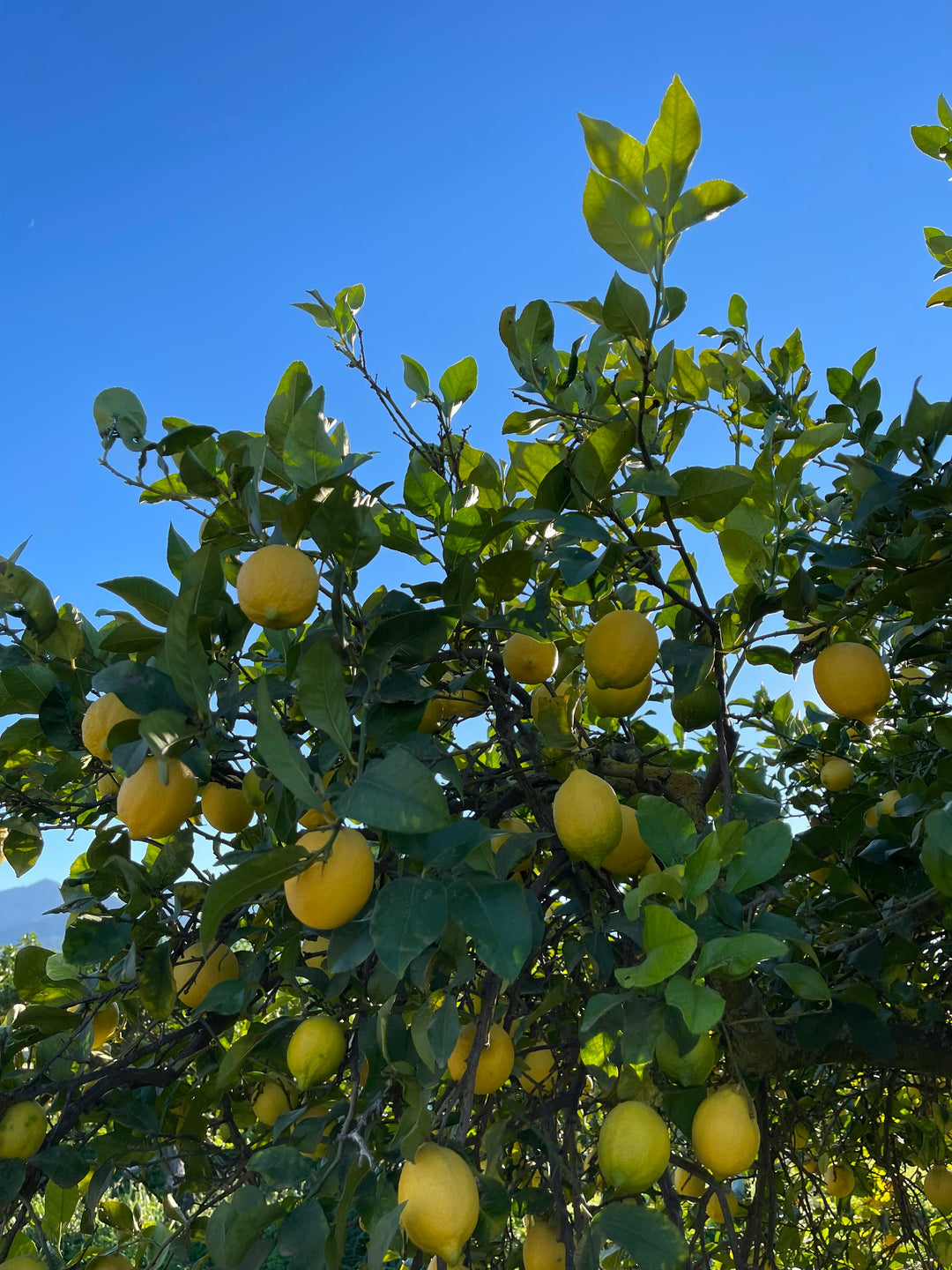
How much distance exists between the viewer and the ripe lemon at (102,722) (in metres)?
1.22

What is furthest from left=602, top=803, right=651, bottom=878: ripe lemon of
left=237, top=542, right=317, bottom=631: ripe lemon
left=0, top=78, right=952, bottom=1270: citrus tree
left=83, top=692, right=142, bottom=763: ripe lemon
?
left=83, top=692, right=142, bottom=763: ripe lemon

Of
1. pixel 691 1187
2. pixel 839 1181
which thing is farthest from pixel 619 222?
pixel 839 1181

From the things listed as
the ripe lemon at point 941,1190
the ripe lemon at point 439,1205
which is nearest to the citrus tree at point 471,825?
the ripe lemon at point 439,1205

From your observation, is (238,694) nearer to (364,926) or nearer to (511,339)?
(364,926)

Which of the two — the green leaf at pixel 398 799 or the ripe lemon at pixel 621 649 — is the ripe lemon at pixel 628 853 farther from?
the green leaf at pixel 398 799

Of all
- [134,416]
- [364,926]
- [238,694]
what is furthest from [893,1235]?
[134,416]

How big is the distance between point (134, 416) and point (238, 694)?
0.44 metres

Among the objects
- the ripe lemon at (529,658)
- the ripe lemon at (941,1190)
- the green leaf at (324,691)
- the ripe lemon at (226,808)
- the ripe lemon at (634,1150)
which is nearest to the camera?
the green leaf at (324,691)

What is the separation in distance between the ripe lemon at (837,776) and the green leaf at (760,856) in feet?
3.58

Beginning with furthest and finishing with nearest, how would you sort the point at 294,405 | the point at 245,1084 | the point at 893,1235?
the point at 893,1235 → the point at 245,1084 → the point at 294,405

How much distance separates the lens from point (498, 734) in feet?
4.70

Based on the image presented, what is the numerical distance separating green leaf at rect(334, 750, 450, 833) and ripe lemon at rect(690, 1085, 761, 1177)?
1.82 ft

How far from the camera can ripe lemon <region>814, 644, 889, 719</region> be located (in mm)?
1420

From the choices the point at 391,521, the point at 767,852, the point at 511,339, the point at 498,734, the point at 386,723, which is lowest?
the point at 767,852
